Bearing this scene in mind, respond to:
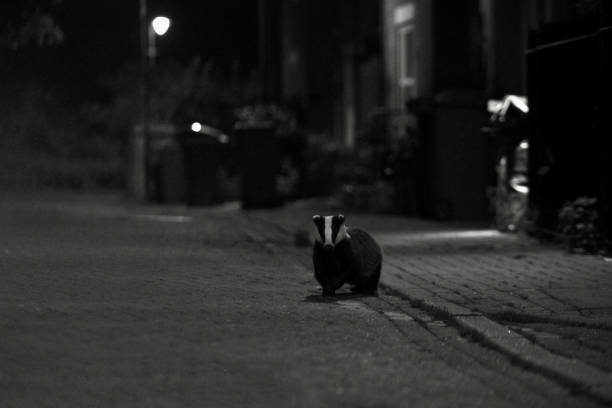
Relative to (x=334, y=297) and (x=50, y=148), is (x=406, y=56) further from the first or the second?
(x=50, y=148)

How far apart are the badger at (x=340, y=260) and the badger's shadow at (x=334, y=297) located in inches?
1.7

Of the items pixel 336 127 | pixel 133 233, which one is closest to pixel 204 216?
pixel 133 233

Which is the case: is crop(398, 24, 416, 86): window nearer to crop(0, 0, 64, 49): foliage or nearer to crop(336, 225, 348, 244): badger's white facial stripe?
crop(0, 0, 64, 49): foliage

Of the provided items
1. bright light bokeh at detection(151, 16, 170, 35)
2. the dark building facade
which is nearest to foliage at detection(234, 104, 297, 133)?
the dark building facade

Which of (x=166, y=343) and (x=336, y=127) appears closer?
(x=166, y=343)

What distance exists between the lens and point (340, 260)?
10703mm

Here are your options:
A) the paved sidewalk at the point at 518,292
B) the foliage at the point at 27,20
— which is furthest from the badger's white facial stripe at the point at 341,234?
the foliage at the point at 27,20

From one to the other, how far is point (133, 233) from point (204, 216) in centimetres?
539

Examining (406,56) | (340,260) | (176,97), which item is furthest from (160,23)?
(340,260)

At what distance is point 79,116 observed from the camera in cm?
4688

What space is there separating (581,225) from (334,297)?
4462mm

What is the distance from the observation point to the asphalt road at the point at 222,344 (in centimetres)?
654

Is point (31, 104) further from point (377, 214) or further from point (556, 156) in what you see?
point (556, 156)

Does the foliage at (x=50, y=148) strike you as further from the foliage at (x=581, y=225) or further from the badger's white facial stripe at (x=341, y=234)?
the badger's white facial stripe at (x=341, y=234)
